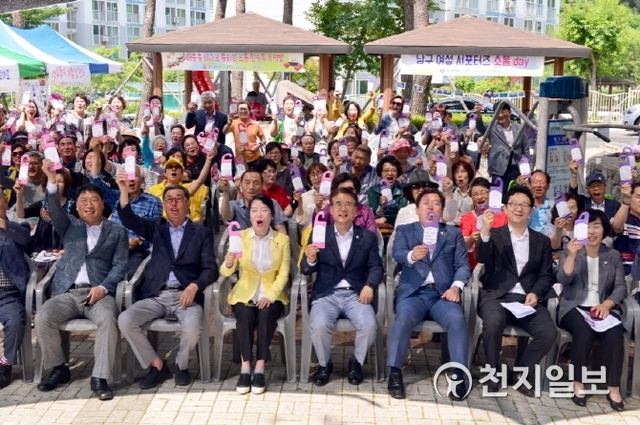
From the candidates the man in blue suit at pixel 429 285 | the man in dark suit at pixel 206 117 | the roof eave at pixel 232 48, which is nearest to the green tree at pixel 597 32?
the roof eave at pixel 232 48

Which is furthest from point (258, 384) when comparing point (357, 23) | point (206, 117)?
point (357, 23)

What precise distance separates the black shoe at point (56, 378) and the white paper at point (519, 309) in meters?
3.07

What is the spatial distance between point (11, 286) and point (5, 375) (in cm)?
62

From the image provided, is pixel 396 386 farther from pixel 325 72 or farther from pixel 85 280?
pixel 325 72

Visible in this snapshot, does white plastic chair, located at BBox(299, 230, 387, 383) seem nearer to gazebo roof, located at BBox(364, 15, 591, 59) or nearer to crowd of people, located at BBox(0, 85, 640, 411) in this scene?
crowd of people, located at BBox(0, 85, 640, 411)

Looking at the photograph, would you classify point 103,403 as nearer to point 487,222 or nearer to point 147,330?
point 147,330

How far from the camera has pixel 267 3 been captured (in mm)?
54594

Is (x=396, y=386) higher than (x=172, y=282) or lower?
lower

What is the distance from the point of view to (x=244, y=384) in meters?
5.94

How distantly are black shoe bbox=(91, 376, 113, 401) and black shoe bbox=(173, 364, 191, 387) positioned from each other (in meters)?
0.47

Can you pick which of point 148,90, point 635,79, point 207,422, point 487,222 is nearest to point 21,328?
point 207,422

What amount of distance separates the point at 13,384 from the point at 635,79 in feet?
145

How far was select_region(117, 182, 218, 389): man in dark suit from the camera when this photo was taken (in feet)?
19.7

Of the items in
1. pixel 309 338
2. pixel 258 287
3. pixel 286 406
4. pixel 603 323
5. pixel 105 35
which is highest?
pixel 105 35
